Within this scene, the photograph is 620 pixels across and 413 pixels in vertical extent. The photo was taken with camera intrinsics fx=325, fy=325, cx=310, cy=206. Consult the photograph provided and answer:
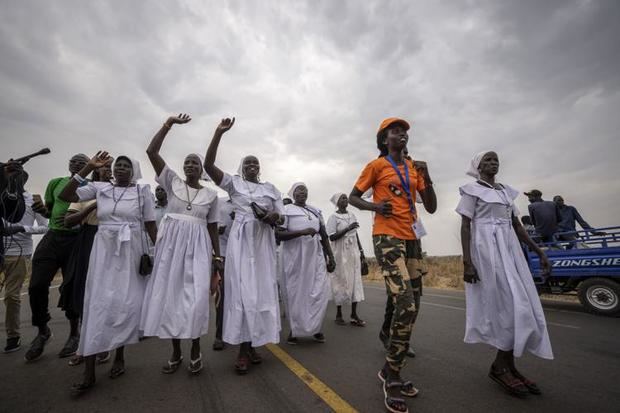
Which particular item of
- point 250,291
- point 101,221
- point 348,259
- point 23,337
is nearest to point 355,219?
point 348,259

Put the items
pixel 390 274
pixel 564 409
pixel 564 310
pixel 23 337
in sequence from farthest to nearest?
1. pixel 564 310
2. pixel 23 337
3. pixel 390 274
4. pixel 564 409

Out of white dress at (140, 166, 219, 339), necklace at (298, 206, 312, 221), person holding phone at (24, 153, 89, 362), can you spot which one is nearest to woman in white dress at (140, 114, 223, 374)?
white dress at (140, 166, 219, 339)

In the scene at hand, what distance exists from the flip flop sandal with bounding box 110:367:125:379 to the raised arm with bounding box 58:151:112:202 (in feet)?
5.82

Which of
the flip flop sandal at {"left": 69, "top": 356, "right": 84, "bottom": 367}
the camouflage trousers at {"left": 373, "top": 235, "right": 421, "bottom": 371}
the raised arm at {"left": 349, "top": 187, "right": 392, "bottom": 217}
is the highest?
the raised arm at {"left": 349, "top": 187, "right": 392, "bottom": 217}

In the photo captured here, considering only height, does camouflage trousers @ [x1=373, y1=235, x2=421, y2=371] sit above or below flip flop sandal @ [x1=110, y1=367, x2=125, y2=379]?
above

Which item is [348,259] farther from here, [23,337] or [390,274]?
[23,337]

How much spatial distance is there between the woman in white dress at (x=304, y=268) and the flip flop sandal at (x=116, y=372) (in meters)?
2.02

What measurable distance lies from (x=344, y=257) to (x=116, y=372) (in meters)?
4.18

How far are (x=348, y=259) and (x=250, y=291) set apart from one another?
10.5 feet

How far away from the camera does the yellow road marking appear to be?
2.46m

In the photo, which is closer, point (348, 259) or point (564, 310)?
point (348, 259)

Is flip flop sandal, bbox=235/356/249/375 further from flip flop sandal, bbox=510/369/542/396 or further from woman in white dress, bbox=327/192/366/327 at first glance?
woman in white dress, bbox=327/192/366/327

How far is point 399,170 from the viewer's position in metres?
3.18

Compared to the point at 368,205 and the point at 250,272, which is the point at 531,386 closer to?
the point at 368,205
